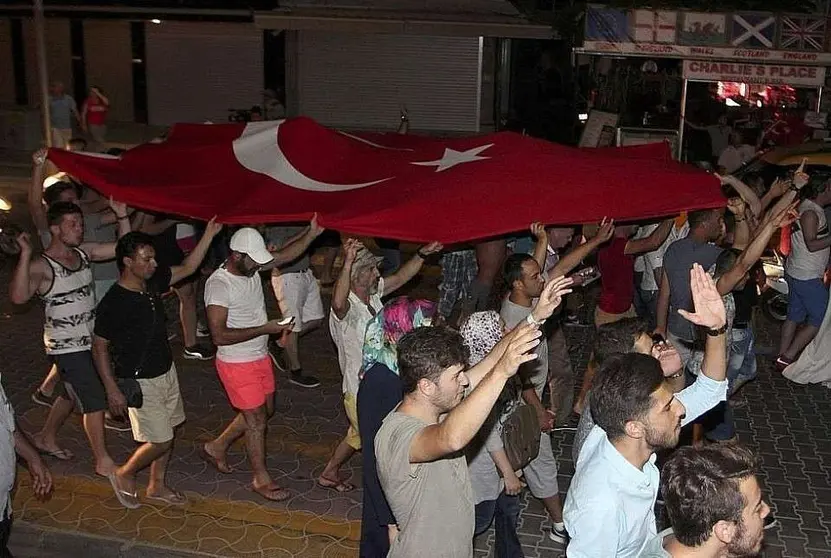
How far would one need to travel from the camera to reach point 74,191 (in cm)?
816

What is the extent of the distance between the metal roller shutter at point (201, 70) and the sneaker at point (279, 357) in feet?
52.0

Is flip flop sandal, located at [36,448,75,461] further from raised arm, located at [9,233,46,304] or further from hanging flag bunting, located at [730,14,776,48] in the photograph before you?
hanging flag bunting, located at [730,14,776,48]

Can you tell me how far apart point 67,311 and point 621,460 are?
170 inches

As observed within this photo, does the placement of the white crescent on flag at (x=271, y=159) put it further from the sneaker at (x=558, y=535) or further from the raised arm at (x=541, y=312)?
the raised arm at (x=541, y=312)

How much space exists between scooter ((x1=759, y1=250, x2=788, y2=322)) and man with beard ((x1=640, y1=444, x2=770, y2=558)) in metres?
7.76

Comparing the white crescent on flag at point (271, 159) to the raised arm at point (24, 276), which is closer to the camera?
the raised arm at point (24, 276)

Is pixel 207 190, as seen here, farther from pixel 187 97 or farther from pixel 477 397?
pixel 187 97

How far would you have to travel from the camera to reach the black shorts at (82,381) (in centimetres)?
686

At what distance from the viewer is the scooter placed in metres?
11.0

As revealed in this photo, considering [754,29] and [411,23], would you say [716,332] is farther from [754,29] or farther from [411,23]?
[411,23]

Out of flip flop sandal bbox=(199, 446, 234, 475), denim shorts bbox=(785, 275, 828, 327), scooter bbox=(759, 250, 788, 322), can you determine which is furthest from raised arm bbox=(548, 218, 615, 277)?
scooter bbox=(759, 250, 788, 322)

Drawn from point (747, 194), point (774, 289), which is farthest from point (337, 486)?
point (774, 289)

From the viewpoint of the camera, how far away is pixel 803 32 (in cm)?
1468

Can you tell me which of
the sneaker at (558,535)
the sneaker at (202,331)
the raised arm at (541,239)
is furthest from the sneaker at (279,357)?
the sneaker at (558,535)
